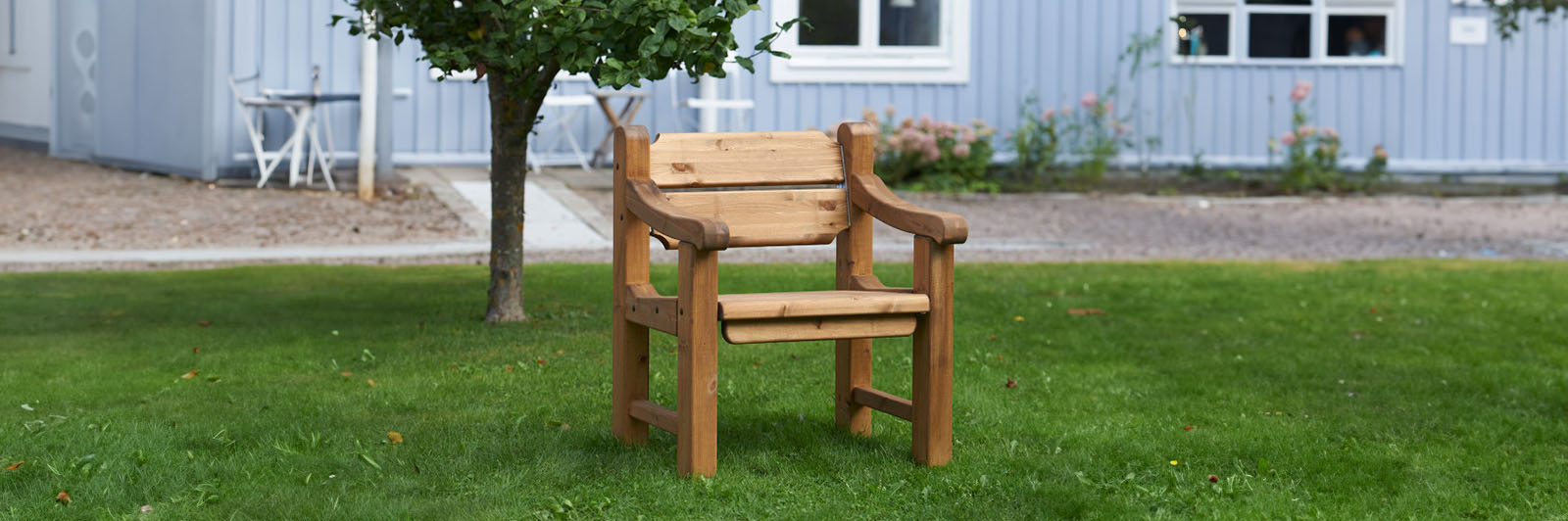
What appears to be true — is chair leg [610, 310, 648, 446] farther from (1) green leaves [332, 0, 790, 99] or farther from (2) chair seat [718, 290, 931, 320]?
(1) green leaves [332, 0, 790, 99]

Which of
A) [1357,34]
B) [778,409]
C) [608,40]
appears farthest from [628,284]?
[1357,34]

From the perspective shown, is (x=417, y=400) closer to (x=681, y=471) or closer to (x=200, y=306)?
(x=681, y=471)

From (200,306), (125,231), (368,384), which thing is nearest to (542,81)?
(368,384)

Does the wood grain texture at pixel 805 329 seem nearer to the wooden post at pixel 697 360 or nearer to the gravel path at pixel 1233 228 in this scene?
the wooden post at pixel 697 360

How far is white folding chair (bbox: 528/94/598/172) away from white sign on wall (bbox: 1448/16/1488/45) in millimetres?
7497

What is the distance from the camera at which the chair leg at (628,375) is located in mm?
4352

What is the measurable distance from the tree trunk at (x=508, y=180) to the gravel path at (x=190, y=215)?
3.80m

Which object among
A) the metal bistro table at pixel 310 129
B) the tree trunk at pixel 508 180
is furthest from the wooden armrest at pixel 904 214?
the metal bistro table at pixel 310 129

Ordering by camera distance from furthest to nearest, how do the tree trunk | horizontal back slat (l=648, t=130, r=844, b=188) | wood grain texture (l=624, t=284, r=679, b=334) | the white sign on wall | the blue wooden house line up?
the white sign on wall, the blue wooden house, the tree trunk, horizontal back slat (l=648, t=130, r=844, b=188), wood grain texture (l=624, t=284, r=679, b=334)

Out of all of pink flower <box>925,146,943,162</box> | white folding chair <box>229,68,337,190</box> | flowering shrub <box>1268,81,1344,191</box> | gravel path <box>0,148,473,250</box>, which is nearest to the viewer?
gravel path <box>0,148,473,250</box>

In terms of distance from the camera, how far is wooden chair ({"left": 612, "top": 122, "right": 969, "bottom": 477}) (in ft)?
12.7

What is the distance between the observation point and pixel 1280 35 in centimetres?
1456

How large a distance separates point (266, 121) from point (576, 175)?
96.0 inches

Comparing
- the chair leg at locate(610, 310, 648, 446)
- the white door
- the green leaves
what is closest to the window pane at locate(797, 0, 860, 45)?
the white door
